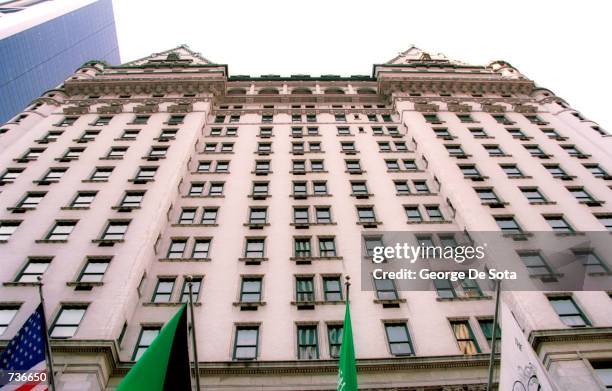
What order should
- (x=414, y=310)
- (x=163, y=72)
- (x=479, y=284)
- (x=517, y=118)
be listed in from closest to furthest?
(x=414, y=310)
(x=479, y=284)
(x=517, y=118)
(x=163, y=72)

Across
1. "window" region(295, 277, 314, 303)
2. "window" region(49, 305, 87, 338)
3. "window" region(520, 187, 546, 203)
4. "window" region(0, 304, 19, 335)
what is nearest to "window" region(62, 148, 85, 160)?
"window" region(0, 304, 19, 335)

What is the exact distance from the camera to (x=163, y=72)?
198ft

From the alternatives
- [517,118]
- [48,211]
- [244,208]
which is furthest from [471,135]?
[48,211]

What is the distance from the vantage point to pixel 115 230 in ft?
103

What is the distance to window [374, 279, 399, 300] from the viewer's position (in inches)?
1100

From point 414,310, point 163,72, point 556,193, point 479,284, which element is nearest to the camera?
point 414,310

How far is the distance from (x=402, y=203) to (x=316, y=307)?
11.9 meters

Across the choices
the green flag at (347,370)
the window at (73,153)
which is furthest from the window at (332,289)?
the window at (73,153)

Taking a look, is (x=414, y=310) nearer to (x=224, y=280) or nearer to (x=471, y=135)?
(x=224, y=280)

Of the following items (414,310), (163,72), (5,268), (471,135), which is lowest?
(414,310)

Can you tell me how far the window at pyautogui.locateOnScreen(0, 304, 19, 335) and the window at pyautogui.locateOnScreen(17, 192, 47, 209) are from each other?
965 centimetres

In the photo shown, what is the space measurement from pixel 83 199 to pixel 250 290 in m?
14.2

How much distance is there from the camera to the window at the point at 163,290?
92.1 ft

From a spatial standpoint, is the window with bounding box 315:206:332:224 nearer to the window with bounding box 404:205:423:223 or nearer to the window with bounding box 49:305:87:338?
the window with bounding box 404:205:423:223
